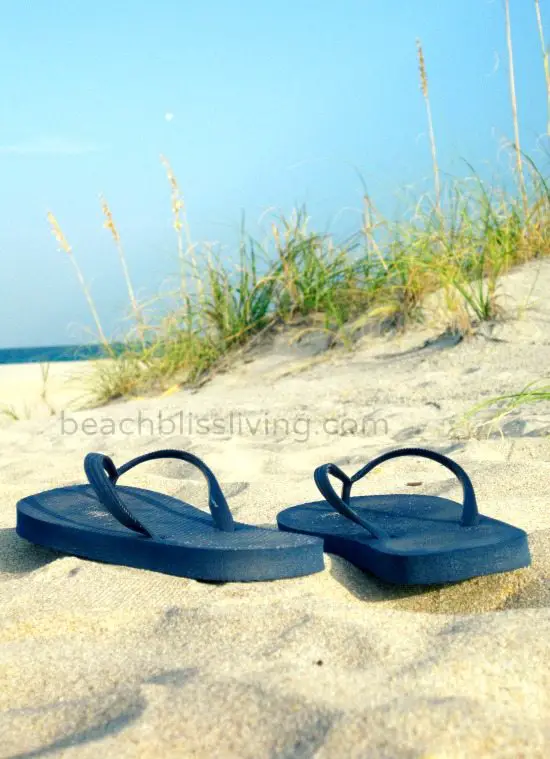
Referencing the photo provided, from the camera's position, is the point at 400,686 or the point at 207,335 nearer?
the point at 400,686

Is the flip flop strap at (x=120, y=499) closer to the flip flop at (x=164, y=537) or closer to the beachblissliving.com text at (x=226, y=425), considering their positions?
the flip flop at (x=164, y=537)

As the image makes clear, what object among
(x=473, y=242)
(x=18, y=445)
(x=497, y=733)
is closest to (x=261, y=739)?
(x=497, y=733)

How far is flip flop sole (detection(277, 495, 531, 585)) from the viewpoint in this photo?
124 cm

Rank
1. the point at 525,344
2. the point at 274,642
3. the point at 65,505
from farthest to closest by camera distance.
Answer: the point at 525,344 < the point at 65,505 < the point at 274,642

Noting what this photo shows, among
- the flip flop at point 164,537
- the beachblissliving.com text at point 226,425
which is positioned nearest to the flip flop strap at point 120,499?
the flip flop at point 164,537

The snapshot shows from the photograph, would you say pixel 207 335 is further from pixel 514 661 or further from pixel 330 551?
pixel 514 661

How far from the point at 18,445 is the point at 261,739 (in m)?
2.66

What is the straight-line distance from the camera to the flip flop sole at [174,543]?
1.27 m

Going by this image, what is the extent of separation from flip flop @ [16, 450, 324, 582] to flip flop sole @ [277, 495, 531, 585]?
0.10 m

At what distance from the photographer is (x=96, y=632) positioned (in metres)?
1.10

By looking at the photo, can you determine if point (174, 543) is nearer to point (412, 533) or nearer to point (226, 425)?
point (412, 533)

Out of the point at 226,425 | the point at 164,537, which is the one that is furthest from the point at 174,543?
the point at 226,425

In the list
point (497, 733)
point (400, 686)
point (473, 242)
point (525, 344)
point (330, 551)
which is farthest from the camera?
point (473, 242)

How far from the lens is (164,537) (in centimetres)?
138
